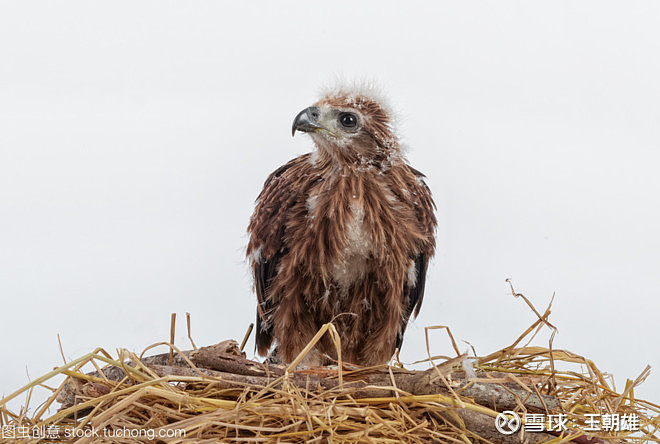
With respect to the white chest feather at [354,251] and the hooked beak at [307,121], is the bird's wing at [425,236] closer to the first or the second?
the white chest feather at [354,251]

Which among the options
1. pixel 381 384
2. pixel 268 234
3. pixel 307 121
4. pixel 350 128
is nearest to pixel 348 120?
pixel 350 128

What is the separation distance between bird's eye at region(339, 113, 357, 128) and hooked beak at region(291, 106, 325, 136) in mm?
87

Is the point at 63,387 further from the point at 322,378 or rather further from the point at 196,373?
the point at 322,378

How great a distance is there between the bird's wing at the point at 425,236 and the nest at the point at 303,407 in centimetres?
73

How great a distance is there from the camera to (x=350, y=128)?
239 centimetres

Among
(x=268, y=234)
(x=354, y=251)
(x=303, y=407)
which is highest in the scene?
(x=268, y=234)

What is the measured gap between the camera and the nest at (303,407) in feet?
5.36

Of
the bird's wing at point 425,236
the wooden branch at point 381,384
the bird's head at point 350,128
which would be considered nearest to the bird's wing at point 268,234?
the bird's head at point 350,128

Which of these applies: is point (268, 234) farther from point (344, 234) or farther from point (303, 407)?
point (303, 407)

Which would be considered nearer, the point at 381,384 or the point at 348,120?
the point at 381,384

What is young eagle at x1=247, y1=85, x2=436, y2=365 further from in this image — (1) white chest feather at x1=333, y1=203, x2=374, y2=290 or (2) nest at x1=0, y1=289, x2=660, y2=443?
(2) nest at x1=0, y1=289, x2=660, y2=443

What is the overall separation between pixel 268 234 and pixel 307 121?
1.59ft

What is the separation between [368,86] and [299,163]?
16.2 inches

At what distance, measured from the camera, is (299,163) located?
2.59 m
